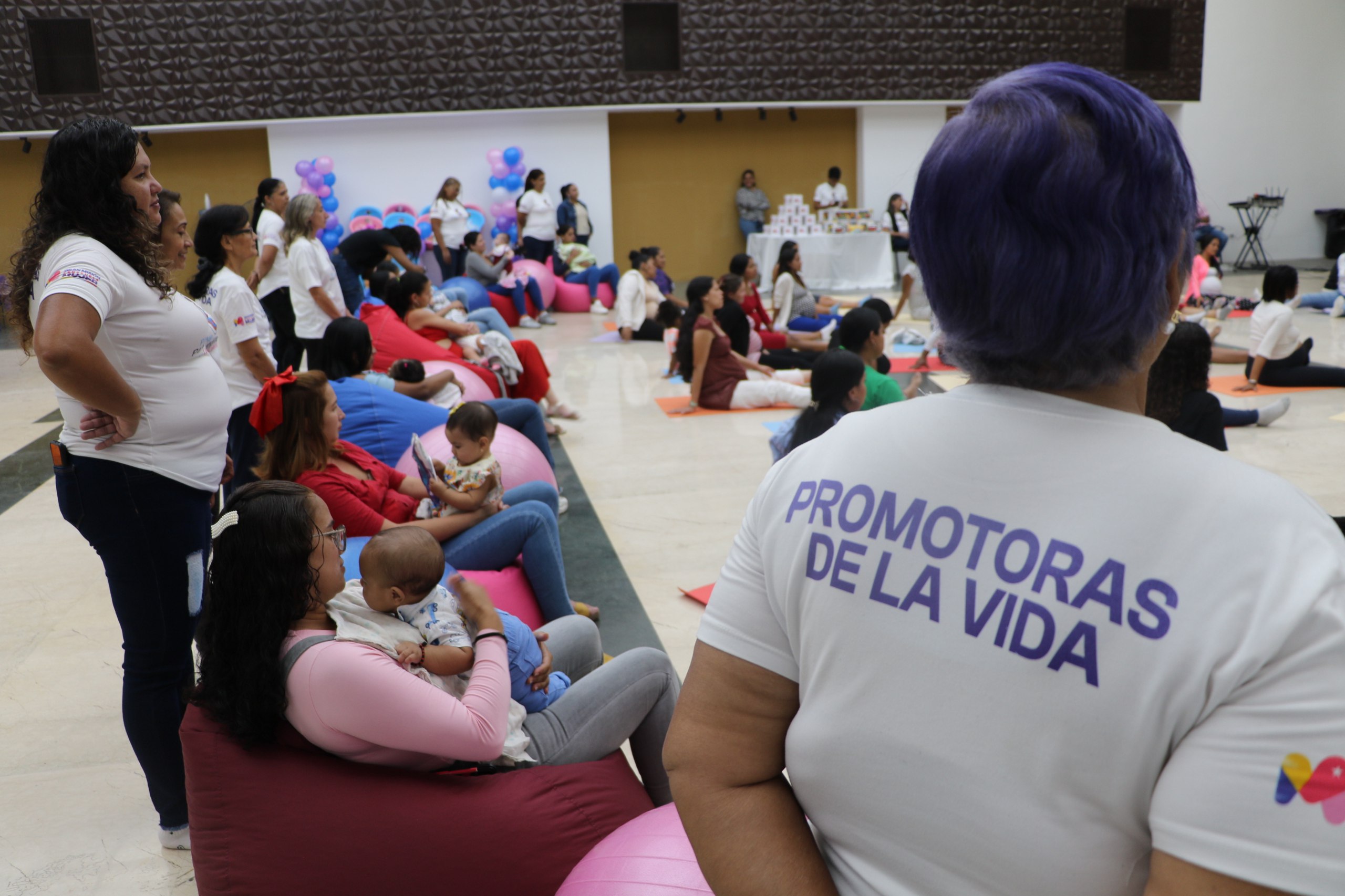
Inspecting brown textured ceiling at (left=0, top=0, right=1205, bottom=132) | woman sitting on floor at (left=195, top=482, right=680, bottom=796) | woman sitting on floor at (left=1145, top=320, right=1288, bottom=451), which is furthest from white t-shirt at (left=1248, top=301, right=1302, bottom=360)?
brown textured ceiling at (left=0, top=0, right=1205, bottom=132)

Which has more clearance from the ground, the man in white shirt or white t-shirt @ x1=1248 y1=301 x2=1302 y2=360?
the man in white shirt

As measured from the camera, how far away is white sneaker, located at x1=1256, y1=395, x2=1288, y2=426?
609 cm

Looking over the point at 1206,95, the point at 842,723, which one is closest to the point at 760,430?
the point at 842,723

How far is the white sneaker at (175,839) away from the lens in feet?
8.05

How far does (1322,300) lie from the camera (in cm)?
1045

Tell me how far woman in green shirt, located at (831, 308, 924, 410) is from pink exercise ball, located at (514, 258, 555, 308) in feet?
22.5

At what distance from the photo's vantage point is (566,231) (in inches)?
500

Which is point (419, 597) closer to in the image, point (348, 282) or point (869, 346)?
point (869, 346)

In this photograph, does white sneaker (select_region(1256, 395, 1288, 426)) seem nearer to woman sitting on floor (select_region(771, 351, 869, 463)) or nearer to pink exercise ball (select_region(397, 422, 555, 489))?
woman sitting on floor (select_region(771, 351, 869, 463))

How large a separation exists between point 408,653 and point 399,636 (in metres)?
0.07

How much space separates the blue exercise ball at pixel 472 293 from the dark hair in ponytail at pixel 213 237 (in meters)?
5.42

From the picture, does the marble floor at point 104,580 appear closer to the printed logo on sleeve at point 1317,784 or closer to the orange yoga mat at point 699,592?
the orange yoga mat at point 699,592

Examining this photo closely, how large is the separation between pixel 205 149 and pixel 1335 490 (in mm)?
14301

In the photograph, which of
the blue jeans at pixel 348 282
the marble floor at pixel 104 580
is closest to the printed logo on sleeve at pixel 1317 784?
the marble floor at pixel 104 580
